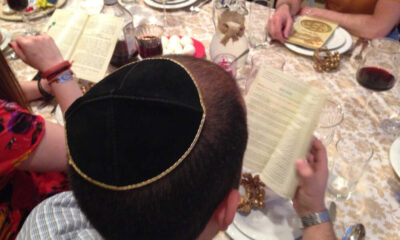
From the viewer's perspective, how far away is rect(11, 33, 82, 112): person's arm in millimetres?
933

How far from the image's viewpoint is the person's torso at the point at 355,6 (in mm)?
1529

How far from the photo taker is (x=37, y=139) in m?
0.73

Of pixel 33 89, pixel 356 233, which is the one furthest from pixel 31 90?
pixel 356 233

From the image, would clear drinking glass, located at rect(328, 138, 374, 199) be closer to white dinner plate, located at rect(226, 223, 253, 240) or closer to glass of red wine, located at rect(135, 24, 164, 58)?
white dinner plate, located at rect(226, 223, 253, 240)

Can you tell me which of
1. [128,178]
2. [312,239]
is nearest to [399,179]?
[312,239]

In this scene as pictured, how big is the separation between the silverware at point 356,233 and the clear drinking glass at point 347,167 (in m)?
0.09

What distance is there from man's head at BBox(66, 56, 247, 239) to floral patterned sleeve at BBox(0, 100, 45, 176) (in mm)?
321

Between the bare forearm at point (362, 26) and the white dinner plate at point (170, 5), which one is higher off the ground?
the white dinner plate at point (170, 5)

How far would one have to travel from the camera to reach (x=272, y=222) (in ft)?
2.28

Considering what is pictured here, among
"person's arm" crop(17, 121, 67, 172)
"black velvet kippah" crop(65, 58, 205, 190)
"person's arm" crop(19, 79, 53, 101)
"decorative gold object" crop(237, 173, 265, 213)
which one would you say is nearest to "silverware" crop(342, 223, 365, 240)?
"decorative gold object" crop(237, 173, 265, 213)

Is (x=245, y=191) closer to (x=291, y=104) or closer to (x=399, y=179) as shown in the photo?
(x=291, y=104)

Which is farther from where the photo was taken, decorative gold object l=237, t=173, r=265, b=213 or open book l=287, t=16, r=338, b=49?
open book l=287, t=16, r=338, b=49

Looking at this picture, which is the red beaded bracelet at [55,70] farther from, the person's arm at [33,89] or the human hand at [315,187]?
the human hand at [315,187]

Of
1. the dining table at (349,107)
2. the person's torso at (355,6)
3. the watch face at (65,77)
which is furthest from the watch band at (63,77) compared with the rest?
the person's torso at (355,6)
